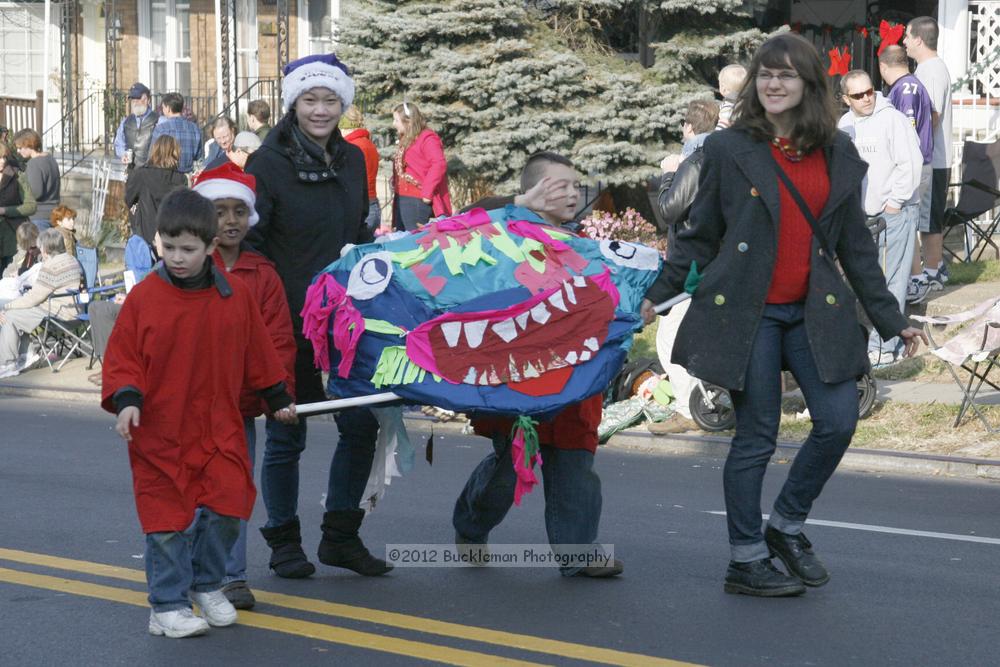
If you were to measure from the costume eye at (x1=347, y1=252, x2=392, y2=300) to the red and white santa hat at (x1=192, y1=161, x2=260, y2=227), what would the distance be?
0.46m

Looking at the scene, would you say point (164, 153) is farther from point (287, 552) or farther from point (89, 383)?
point (287, 552)

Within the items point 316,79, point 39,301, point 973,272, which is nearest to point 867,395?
point 973,272

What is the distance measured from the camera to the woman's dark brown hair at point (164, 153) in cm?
1457

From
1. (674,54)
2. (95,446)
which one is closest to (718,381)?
(95,446)

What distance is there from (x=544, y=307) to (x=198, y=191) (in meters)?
1.37

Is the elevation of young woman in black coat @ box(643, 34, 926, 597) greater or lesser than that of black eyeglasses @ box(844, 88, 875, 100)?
lesser

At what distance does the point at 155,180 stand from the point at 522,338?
9.23 m

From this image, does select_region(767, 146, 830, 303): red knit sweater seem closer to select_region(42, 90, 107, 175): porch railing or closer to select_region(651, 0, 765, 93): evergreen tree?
select_region(651, 0, 765, 93): evergreen tree

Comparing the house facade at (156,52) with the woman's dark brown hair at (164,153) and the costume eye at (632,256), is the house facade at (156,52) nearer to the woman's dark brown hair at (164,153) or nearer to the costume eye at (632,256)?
the woman's dark brown hair at (164,153)

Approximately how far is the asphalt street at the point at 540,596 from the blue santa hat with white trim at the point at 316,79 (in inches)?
78.7

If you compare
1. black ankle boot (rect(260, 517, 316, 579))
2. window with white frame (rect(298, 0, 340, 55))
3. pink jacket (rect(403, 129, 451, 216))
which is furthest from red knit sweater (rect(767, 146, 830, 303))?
window with white frame (rect(298, 0, 340, 55))

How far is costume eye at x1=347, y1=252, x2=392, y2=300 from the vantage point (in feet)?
20.1

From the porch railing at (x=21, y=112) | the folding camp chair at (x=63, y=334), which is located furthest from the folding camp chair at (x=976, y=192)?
the porch railing at (x=21, y=112)

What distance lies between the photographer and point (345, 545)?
6688mm
